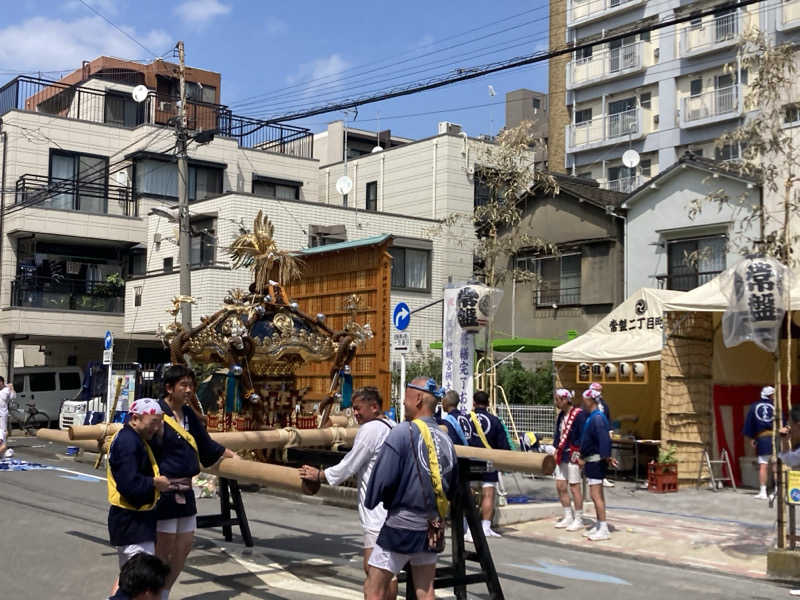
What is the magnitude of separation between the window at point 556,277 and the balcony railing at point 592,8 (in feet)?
50.5

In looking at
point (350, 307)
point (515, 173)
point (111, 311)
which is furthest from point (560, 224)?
point (111, 311)

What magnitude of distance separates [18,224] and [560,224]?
19.0 meters

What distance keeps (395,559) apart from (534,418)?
14067mm

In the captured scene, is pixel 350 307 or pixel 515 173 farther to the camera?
pixel 515 173

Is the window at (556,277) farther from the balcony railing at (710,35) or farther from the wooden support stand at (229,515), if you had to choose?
the wooden support stand at (229,515)

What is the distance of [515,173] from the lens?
18.9 m

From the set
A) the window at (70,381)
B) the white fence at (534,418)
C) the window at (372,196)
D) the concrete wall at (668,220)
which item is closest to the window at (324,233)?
the window at (372,196)

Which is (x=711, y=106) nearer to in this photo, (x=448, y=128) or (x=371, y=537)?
(x=448, y=128)

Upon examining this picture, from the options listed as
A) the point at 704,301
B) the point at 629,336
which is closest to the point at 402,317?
the point at 704,301

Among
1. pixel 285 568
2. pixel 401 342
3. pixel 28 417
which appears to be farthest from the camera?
pixel 28 417

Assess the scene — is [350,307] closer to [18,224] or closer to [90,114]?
[18,224]

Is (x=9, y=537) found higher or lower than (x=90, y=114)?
lower

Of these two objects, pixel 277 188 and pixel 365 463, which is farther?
pixel 277 188

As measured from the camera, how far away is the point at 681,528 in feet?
42.2
